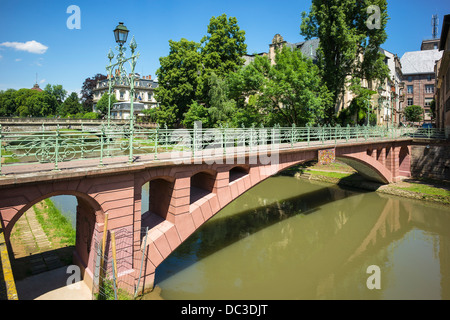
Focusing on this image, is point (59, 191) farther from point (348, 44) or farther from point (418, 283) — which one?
point (348, 44)

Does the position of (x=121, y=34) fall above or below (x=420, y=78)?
below

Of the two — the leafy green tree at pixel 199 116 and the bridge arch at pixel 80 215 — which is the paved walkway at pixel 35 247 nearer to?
the bridge arch at pixel 80 215

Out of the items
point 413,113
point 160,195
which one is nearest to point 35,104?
point 160,195

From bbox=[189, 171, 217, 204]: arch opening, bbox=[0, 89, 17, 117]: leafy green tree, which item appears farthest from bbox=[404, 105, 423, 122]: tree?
bbox=[0, 89, 17, 117]: leafy green tree

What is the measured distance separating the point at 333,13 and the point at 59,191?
95.0ft

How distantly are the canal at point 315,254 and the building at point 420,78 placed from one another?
59144 mm

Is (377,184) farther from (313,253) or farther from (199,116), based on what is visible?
(199,116)

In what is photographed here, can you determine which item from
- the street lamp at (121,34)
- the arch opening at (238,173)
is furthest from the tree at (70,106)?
the street lamp at (121,34)

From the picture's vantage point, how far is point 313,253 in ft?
44.7

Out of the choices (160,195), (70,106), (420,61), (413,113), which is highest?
(420,61)

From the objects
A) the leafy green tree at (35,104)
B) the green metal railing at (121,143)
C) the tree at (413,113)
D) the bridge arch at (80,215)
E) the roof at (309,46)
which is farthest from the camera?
the leafy green tree at (35,104)

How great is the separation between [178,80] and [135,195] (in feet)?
84.4

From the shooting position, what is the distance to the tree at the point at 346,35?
26.8 meters

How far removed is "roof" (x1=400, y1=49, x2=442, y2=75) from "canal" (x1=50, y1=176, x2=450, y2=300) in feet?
205
